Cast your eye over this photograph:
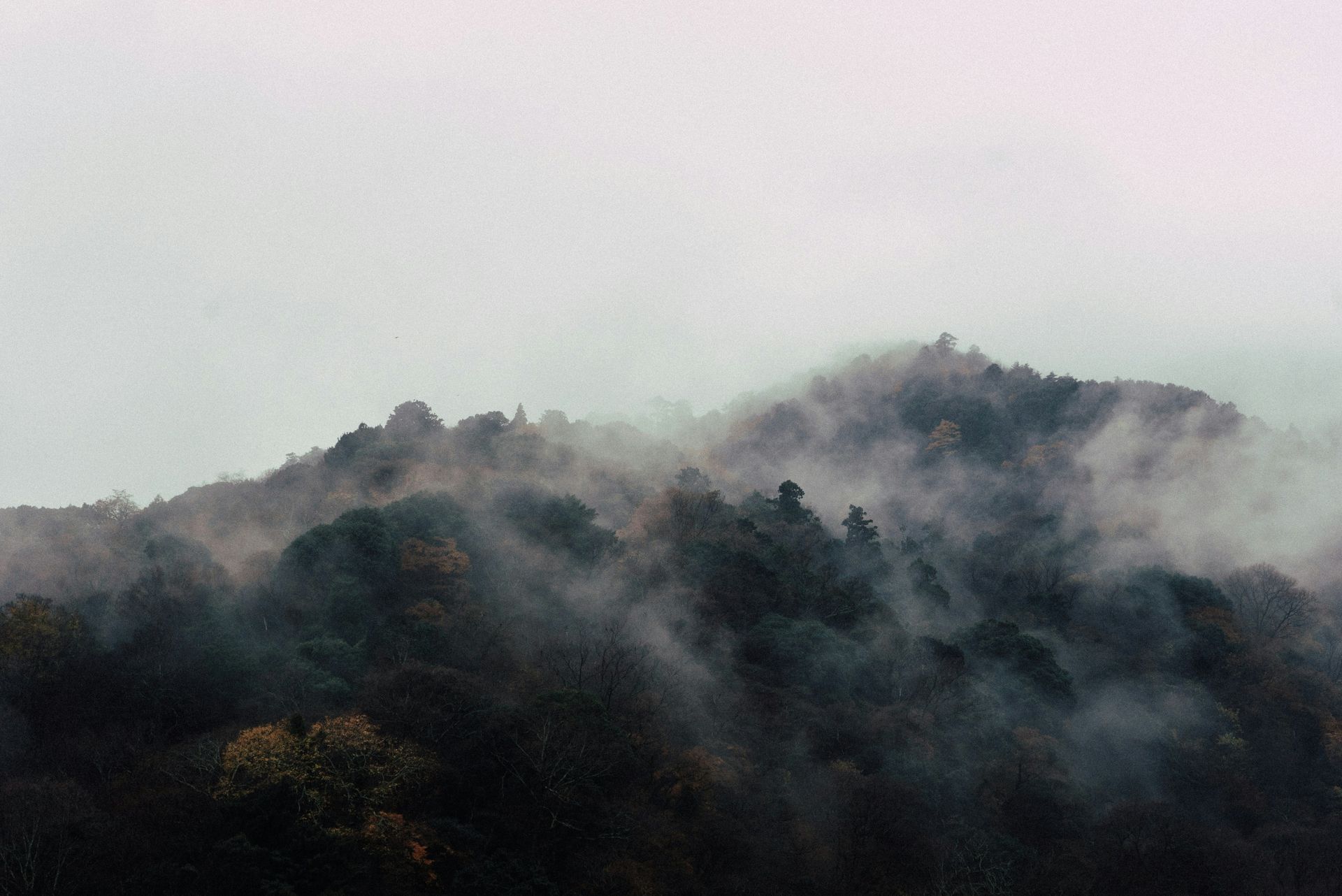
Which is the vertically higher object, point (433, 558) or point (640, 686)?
point (433, 558)

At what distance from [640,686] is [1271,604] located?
5787cm

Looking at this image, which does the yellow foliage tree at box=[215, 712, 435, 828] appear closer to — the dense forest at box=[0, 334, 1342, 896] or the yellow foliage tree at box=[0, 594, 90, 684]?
the dense forest at box=[0, 334, 1342, 896]

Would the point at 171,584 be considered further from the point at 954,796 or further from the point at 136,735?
the point at 954,796

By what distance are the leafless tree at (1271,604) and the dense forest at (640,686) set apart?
332 millimetres

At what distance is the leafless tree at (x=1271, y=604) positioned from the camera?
246 ft

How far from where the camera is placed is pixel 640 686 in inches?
1923

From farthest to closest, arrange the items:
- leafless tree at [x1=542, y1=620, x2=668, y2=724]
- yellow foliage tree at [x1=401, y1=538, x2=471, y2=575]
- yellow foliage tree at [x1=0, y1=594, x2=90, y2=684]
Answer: yellow foliage tree at [x1=401, y1=538, x2=471, y2=575], leafless tree at [x1=542, y1=620, x2=668, y2=724], yellow foliage tree at [x1=0, y1=594, x2=90, y2=684]

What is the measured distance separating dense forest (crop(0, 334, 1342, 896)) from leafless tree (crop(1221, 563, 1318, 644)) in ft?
1.09

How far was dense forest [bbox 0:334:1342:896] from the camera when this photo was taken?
3391 cm

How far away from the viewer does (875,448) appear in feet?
431

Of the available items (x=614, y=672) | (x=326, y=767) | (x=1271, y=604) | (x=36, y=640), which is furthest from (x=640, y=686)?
(x=1271, y=604)

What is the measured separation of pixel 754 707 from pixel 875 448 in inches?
3292

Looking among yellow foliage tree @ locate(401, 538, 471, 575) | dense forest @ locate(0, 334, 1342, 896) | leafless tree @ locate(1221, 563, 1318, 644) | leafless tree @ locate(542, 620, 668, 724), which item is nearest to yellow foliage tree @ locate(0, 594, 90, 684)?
dense forest @ locate(0, 334, 1342, 896)

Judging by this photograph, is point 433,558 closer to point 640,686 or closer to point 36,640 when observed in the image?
point 640,686
